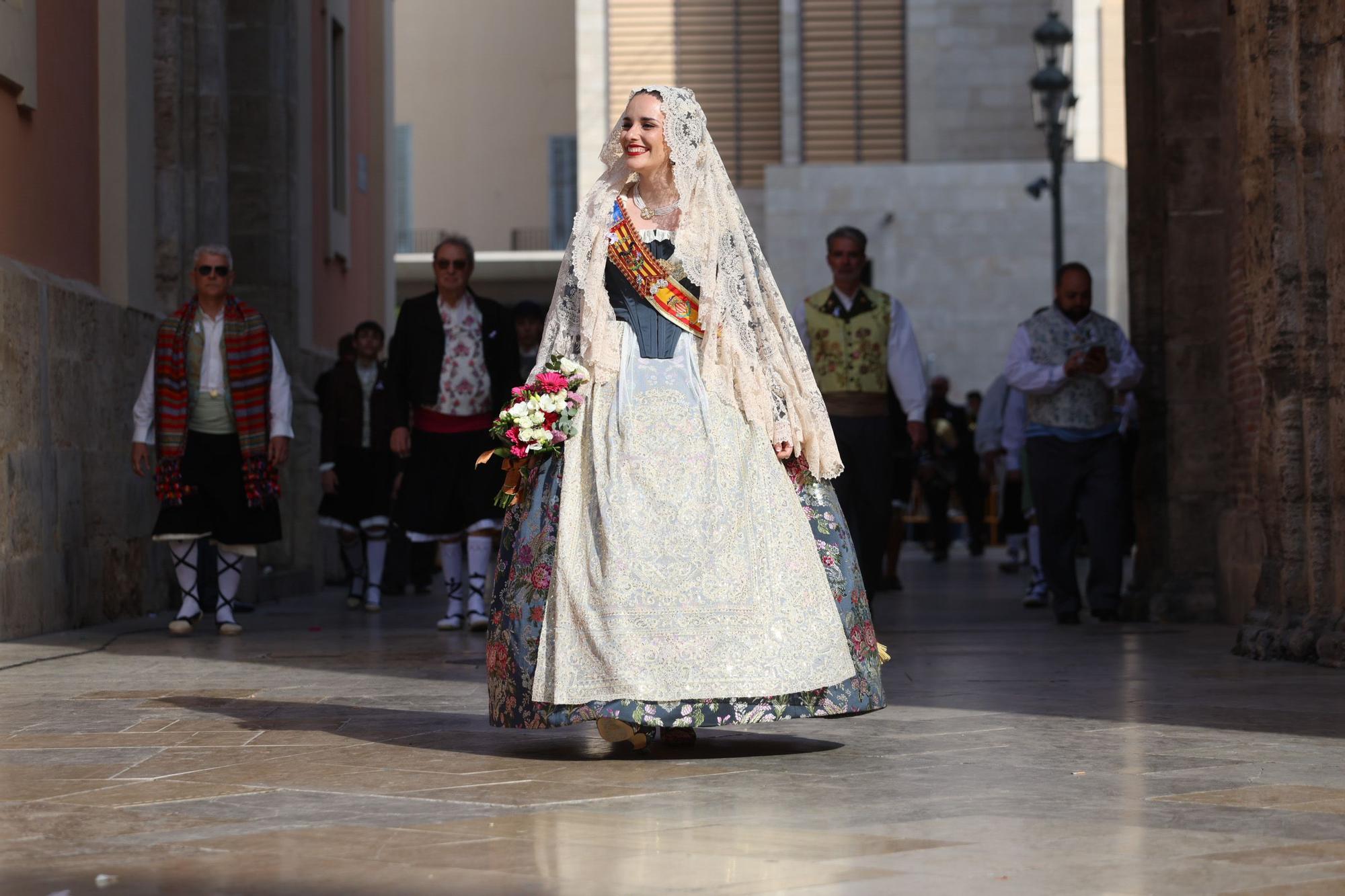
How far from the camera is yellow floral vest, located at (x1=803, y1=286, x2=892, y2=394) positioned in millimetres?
12242

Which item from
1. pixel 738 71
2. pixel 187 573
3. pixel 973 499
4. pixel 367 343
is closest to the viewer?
pixel 187 573

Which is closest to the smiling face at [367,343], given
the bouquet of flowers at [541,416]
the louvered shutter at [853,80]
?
the bouquet of flowers at [541,416]

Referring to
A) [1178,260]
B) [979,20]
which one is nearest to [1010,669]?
[1178,260]

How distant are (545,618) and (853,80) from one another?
35.9 m

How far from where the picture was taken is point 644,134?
706 cm

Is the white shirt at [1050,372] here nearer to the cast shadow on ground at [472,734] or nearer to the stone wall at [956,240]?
the cast shadow on ground at [472,734]

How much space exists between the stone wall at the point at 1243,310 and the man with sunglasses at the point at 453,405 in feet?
12.8

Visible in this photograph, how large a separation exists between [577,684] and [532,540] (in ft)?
1.76

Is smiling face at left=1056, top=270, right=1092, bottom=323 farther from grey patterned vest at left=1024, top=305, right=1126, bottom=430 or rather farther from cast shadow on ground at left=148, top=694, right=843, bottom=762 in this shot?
cast shadow on ground at left=148, top=694, right=843, bottom=762

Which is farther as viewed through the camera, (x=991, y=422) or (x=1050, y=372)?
(x=991, y=422)

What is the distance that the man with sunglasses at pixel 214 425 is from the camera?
40.5 ft

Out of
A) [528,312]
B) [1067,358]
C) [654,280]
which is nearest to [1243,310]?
[1067,358]

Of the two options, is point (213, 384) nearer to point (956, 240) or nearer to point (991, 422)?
point (991, 422)

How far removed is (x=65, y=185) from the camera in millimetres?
12938
